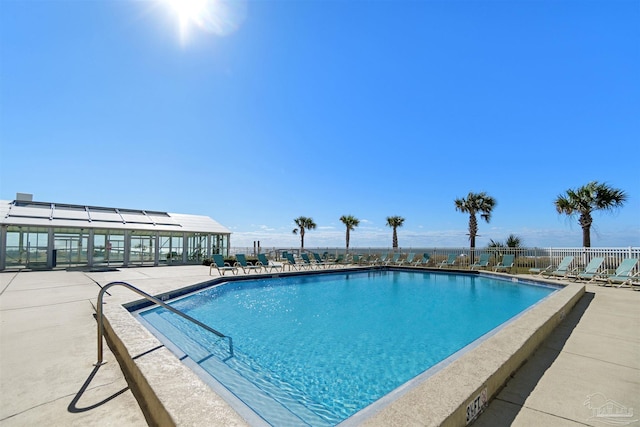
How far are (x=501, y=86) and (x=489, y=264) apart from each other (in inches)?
341

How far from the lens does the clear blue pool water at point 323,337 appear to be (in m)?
3.33

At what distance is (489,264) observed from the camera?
15.7 m

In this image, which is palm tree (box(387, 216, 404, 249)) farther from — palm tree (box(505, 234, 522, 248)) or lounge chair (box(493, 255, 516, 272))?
lounge chair (box(493, 255, 516, 272))

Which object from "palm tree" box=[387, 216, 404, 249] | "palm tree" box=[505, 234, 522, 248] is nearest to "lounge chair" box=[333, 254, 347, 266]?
"palm tree" box=[505, 234, 522, 248]

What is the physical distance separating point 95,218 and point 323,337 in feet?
54.0

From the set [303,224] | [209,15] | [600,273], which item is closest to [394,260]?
[600,273]

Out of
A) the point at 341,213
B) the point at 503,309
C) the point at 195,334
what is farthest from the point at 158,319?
the point at 341,213

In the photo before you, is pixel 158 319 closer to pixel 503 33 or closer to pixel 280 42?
pixel 280 42

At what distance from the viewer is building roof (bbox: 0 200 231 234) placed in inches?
554

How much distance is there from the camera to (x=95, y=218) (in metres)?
16.2

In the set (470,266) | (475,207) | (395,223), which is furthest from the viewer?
(395,223)

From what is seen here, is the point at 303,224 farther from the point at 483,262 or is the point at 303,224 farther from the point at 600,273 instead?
the point at 600,273

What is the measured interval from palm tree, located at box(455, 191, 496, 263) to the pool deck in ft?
58.3

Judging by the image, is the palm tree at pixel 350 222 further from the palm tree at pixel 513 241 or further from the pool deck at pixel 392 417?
the pool deck at pixel 392 417
